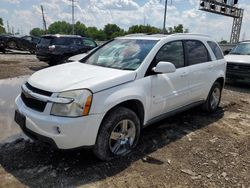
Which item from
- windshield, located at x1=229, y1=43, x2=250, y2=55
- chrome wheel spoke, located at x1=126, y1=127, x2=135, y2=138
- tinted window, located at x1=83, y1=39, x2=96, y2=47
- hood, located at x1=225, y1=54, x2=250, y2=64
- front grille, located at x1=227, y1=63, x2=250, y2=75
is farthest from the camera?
tinted window, located at x1=83, y1=39, x2=96, y2=47

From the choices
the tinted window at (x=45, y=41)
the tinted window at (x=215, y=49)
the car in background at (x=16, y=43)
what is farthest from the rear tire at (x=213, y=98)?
the car in background at (x=16, y=43)

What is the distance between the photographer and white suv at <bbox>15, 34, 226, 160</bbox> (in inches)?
124

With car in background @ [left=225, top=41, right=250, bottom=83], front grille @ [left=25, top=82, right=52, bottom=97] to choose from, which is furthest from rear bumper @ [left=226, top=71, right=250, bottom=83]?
front grille @ [left=25, top=82, right=52, bottom=97]

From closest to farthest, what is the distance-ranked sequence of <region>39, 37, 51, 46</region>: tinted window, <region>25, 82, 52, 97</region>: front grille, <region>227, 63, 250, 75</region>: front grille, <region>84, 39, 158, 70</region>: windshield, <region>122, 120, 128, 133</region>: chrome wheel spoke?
<region>25, 82, 52, 97</region>: front grille
<region>122, 120, 128, 133</region>: chrome wheel spoke
<region>84, 39, 158, 70</region>: windshield
<region>227, 63, 250, 75</region>: front grille
<region>39, 37, 51, 46</region>: tinted window

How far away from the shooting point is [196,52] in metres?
5.21

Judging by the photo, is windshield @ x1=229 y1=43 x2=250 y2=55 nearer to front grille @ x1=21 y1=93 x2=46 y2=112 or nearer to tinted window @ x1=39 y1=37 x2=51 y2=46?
tinted window @ x1=39 y1=37 x2=51 y2=46

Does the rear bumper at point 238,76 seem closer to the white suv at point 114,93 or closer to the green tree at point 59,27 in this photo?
the white suv at point 114,93

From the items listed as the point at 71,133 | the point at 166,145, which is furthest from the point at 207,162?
the point at 71,133

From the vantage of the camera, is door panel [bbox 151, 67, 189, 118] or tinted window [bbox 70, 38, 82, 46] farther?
tinted window [bbox 70, 38, 82, 46]

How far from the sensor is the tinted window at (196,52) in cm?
497

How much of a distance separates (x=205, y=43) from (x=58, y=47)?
8.29 meters

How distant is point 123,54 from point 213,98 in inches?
110

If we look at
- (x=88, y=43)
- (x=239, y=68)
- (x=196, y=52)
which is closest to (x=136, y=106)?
(x=196, y=52)

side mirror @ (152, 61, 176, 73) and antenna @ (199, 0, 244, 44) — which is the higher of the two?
antenna @ (199, 0, 244, 44)
